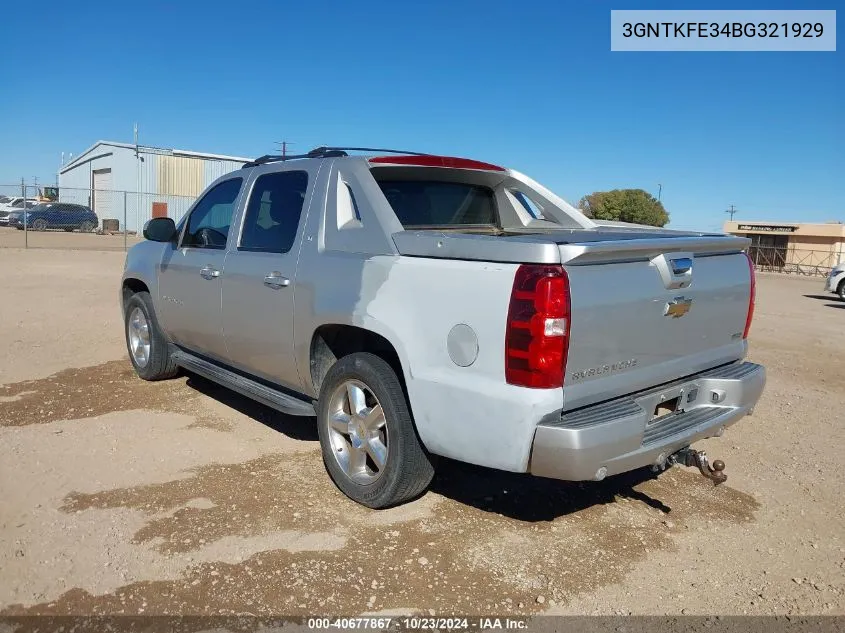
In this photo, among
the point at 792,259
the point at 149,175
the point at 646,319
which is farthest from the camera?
the point at 792,259

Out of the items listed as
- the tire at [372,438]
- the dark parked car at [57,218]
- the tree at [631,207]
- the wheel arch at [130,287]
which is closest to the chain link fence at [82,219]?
the dark parked car at [57,218]

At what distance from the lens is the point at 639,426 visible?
3.20m

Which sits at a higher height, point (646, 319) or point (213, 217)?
point (213, 217)

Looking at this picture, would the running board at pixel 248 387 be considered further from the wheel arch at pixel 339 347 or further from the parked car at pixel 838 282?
the parked car at pixel 838 282

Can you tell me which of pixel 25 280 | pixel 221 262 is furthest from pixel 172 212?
pixel 221 262

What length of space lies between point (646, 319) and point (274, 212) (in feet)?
8.40

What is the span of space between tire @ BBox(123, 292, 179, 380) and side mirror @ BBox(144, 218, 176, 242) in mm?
768

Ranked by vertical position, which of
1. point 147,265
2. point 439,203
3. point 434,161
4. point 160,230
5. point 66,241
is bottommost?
point 147,265

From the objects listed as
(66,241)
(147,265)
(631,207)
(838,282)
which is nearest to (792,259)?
(631,207)

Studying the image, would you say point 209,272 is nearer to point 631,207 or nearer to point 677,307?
point 677,307

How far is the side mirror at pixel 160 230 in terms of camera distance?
5.60 m

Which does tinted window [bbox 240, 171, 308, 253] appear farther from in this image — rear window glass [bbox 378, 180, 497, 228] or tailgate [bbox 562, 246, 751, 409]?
tailgate [bbox 562, 246, 751, 409]

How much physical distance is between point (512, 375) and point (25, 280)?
1390 cm

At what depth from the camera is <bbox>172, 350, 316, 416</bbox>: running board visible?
4.32 metres
